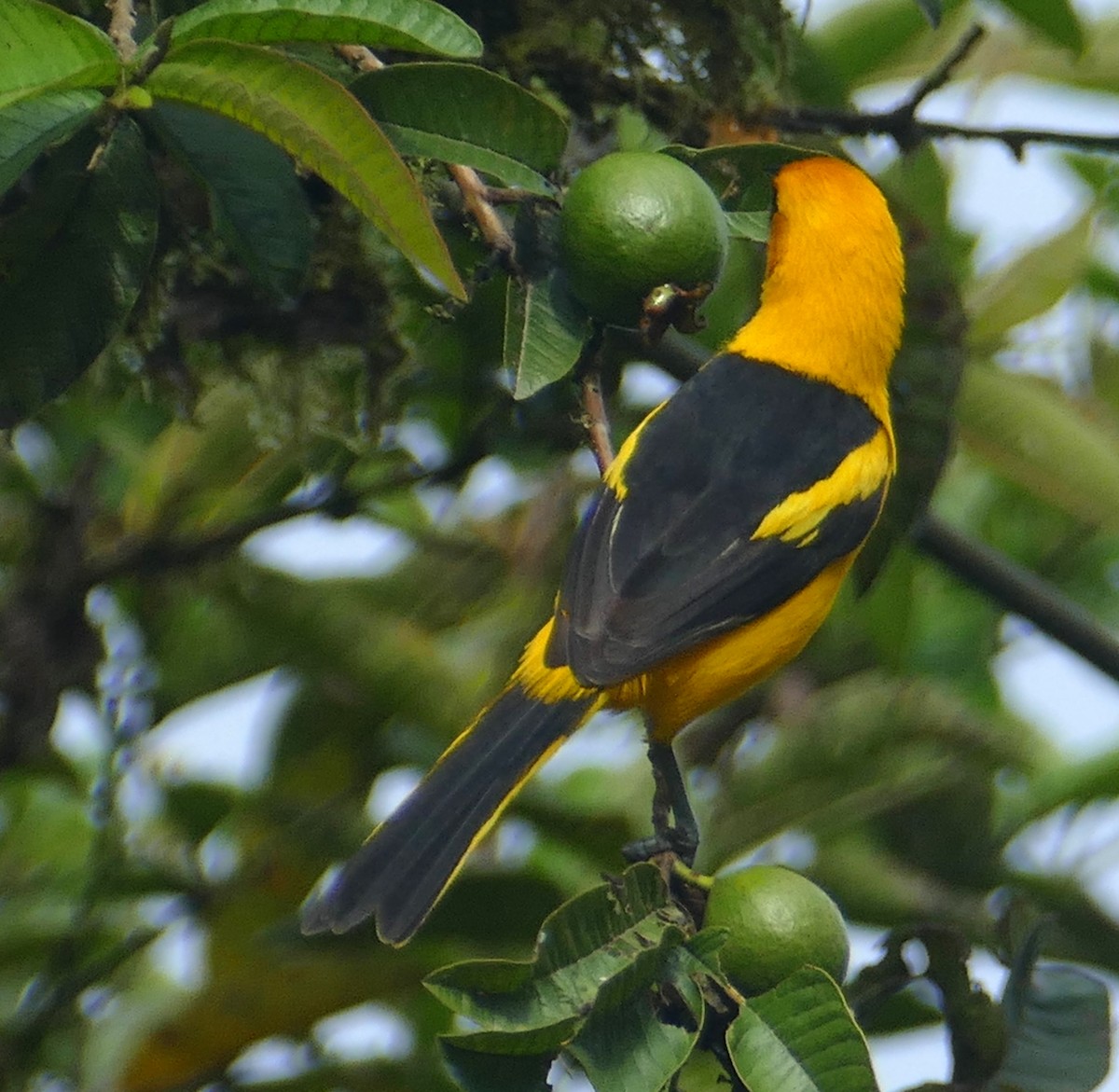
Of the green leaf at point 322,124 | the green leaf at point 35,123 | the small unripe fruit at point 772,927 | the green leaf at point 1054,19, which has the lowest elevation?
the small unripe fruit at point 772,927

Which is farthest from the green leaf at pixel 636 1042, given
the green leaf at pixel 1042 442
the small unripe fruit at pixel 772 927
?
the green leaf at pixel 1042 442

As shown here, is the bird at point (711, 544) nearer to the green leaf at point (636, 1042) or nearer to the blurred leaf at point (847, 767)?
the blurred leaf at point (847, 767)

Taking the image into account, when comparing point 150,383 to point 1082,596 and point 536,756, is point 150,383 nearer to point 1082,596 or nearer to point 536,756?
point 536,756

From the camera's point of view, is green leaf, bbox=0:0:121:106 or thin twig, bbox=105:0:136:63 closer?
green leaf, bbox=0:0:121:106

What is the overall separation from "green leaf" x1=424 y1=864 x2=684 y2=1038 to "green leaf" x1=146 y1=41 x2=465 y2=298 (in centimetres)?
74

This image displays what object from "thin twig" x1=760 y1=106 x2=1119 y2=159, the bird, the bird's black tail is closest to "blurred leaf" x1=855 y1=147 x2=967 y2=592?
the bird

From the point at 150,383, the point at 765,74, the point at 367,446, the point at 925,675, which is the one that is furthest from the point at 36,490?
the point at 925,675

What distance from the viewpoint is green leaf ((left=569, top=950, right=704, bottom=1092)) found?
6.59ft

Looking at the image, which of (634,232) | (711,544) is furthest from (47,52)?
(711,544)

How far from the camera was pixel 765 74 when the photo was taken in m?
3.53

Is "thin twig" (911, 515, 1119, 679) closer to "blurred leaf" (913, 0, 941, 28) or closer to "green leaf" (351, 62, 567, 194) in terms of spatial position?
"blurred leaf" (913, 0, 941, 28)

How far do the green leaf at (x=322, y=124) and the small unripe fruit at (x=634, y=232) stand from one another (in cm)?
57

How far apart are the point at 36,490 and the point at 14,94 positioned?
1.90 metres

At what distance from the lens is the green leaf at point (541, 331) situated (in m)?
2.50
